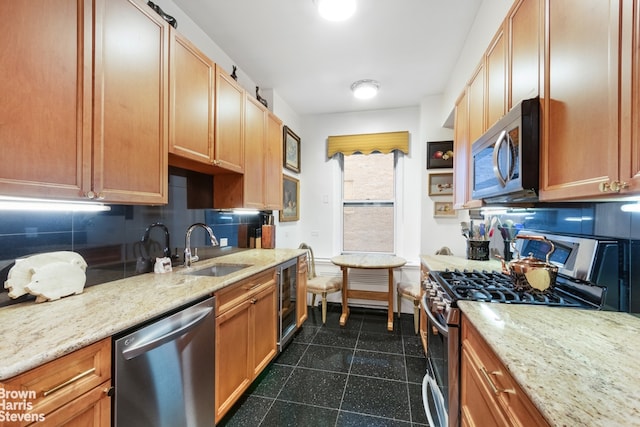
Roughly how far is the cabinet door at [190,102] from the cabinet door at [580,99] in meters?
1.87

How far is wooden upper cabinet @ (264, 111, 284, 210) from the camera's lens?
8.89 feet

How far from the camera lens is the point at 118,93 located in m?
1.22

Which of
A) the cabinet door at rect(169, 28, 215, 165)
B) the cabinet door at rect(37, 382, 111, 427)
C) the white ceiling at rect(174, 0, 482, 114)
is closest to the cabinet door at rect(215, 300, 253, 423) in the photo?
the cabinet door at rect(37, 382, 111, 427)

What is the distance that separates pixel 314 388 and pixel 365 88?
298 centimetres

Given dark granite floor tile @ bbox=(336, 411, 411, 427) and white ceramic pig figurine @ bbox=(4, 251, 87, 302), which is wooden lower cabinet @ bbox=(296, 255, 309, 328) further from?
white ceramic pig figurine @ bbox=(4, 251, 87, 302)

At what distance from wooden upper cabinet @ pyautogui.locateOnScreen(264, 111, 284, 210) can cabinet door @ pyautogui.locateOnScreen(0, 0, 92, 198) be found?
166 centimetres

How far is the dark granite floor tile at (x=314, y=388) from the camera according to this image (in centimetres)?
184

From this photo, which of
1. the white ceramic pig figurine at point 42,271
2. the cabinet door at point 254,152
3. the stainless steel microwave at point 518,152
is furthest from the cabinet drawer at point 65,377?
the stainless steel microwave at point 518,152

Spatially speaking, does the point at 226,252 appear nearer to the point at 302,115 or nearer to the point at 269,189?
the point at 269,189

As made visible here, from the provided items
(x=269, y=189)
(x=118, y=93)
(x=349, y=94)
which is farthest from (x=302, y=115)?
(x=118, y=93)

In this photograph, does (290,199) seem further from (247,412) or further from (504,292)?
(504,292)

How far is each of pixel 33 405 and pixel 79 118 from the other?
1.01m

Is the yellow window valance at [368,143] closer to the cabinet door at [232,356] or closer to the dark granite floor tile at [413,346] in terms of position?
the dark granite floor tile at [413,346]

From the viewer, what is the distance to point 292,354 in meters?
2.44
